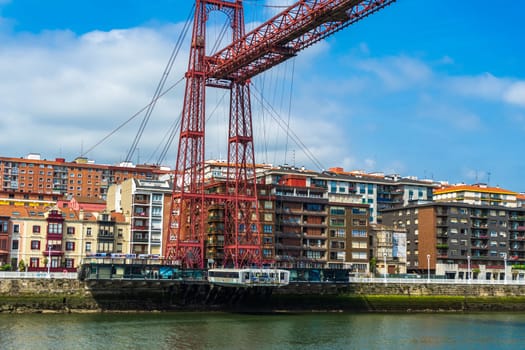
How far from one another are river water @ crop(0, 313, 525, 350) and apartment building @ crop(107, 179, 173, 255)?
31530 mm

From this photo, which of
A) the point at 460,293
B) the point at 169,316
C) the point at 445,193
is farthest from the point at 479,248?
the point at 169,316

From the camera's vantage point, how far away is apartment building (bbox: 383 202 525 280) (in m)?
123

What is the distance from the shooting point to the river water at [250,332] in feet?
177

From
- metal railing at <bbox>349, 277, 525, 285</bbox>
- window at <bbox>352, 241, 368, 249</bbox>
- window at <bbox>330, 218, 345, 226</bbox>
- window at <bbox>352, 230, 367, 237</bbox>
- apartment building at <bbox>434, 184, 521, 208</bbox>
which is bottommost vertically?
metal railing at <bbox>349, 277, 525, 285</bbox>

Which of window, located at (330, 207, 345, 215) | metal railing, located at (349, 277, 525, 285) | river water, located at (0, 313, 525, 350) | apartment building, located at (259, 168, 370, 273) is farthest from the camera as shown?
window, located at (330, 207, 345, 215)

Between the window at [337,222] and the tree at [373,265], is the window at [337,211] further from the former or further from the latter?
the tree at [373,265]

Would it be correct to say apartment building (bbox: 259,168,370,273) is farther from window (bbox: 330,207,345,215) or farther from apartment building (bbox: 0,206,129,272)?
apartment building (bbox: 0,206,129,272)

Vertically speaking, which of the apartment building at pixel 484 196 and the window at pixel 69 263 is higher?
the apartment building at pixel 484 196

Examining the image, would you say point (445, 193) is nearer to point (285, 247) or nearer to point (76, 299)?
point (285, 247)

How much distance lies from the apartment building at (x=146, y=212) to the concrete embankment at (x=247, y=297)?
2698 cm

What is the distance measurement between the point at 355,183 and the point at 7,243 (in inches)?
3022

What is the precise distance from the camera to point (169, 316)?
7275cm

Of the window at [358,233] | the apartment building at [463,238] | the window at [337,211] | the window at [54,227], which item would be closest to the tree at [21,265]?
the window at [54,227]

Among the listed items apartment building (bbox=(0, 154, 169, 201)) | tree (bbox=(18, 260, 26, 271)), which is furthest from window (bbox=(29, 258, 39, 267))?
apartment building (bbox=(0, 154, 169, 201))
